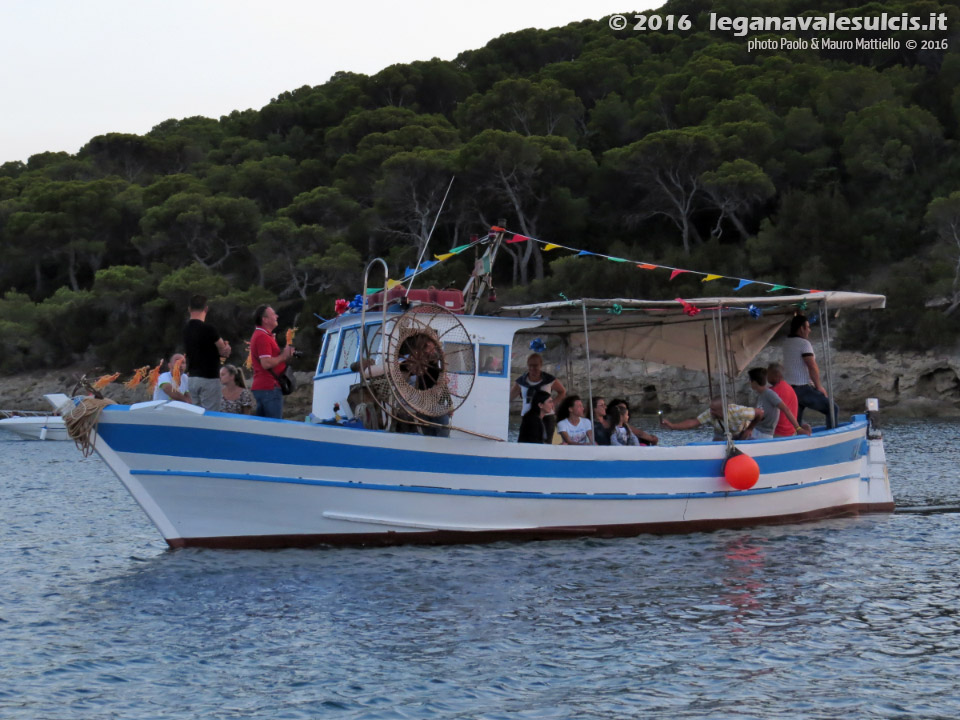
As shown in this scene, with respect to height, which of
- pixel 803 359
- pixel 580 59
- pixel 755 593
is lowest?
pixel 755 593

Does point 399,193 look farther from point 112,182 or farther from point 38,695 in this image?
point 38,695

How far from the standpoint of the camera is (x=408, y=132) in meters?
59.4

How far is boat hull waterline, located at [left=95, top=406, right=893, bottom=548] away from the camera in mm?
11773

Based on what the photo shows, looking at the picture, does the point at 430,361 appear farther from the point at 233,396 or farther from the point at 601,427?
the point at 601,427

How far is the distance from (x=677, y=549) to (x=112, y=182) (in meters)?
60.7

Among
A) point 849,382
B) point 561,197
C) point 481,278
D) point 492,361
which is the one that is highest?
point 561,197

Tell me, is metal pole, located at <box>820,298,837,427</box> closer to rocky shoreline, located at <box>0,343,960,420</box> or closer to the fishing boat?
the fishing boat

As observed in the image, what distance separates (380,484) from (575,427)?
9.60ft

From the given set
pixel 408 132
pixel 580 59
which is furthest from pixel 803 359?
pixel 580 59

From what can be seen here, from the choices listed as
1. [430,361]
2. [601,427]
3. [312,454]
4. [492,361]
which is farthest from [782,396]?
[312,454]

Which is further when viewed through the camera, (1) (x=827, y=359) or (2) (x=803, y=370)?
(2) (x=803, y=370)

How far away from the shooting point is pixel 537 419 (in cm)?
1369

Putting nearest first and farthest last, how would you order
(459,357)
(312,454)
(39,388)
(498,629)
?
(498,629) < (312,454) < (459,357) < (39,388)

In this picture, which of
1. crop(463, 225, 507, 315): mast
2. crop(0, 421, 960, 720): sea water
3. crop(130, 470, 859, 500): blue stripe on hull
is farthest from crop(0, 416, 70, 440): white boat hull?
crop(130, 470, 859, 500): blue stripe on hull
